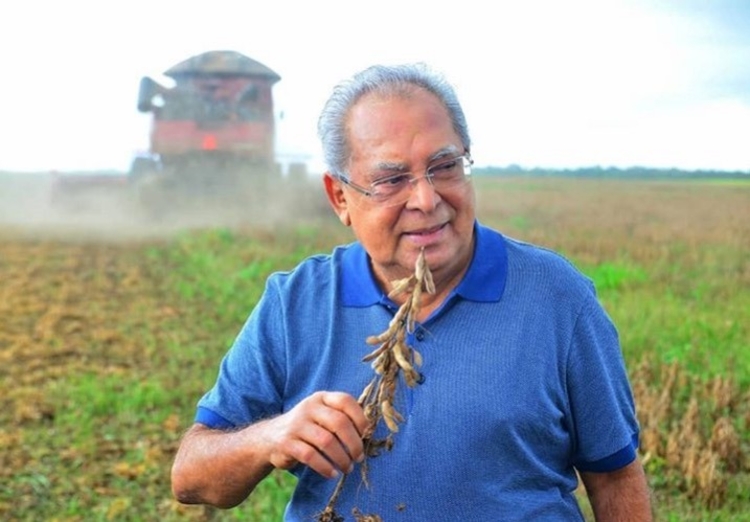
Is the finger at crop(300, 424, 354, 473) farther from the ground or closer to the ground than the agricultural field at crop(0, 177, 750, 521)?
farther from the ground

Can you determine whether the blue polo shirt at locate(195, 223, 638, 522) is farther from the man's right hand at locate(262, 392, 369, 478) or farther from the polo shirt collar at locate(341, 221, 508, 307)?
the man's right hand at locate(262, 392, 369, 478)

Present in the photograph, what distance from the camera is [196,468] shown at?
7.72ft

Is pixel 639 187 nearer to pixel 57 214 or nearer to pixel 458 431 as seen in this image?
pixel 57 214

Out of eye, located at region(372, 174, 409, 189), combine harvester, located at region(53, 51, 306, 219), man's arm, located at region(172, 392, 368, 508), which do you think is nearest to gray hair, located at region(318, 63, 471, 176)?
eye, located at region(372, 174, 409, 189)

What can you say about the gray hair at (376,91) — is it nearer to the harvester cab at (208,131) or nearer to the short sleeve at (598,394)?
the short sleeve at (598,394)

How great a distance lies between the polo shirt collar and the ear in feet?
0.27

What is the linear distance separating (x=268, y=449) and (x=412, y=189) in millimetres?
630

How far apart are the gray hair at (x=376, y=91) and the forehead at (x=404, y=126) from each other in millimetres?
17

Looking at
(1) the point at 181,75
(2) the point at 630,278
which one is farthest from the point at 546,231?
(1) the point at 181,75

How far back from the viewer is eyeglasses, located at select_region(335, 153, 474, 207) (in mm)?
2299

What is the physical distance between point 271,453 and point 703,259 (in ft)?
33.3

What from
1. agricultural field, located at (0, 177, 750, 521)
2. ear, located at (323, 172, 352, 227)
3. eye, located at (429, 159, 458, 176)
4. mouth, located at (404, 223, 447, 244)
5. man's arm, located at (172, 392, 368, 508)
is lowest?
agricultural field, located at (0, 177, 750, 521)

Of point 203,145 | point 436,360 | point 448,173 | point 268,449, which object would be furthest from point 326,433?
point 203,145

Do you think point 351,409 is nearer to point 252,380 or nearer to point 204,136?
point 252,380
